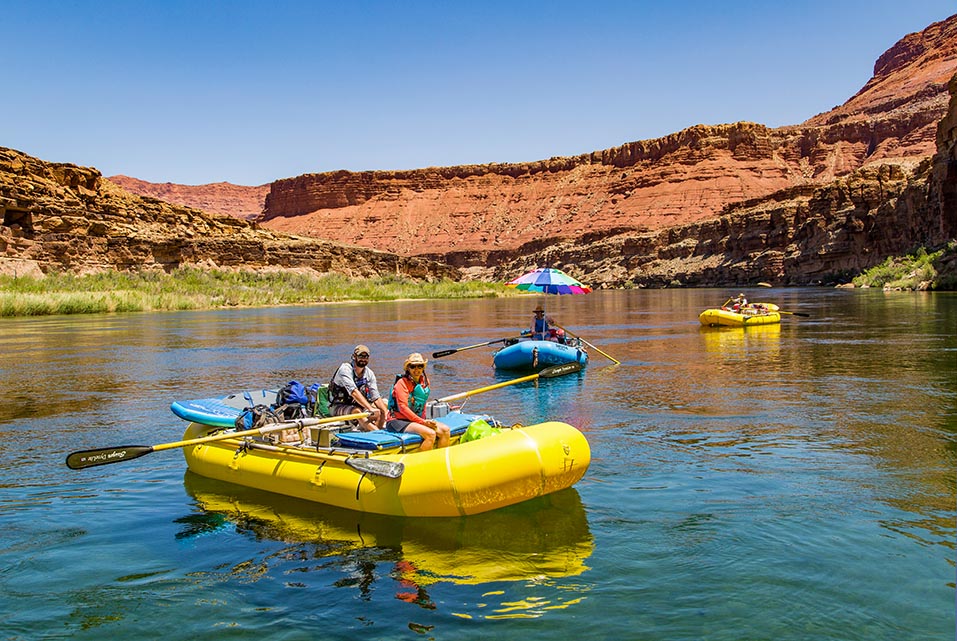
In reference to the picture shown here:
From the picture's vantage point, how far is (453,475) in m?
7.05

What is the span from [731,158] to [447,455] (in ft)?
464

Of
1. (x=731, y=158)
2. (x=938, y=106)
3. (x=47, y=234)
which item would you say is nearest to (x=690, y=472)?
(x=47, y=234)

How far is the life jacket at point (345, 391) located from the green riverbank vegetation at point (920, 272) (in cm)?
5128

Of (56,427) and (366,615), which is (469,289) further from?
(366,615)

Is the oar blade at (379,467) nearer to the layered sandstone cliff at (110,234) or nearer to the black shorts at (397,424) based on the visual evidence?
the black shorts at (397,424)

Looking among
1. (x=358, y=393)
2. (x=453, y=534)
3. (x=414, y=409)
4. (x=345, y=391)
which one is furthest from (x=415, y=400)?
(x=453, y=534)

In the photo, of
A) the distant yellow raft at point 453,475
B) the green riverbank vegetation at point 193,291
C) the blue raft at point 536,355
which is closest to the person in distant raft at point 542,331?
the blue raft at point 536,355

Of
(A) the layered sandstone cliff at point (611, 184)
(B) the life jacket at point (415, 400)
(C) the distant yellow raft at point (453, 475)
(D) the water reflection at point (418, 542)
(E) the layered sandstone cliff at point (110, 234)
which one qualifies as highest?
(A) the layered sandstone cliff at point (611, 184)

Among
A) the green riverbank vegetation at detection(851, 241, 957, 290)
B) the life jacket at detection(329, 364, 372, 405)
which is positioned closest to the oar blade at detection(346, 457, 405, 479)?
the life jacket at detection(329, 364, 372, 405)

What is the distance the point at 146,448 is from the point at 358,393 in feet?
7.47

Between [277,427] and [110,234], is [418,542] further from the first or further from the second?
[110,234]

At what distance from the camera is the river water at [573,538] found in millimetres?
5555

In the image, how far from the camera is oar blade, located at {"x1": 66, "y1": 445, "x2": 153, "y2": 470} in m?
7.64

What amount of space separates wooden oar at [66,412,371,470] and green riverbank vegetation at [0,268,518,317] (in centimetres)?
3838
